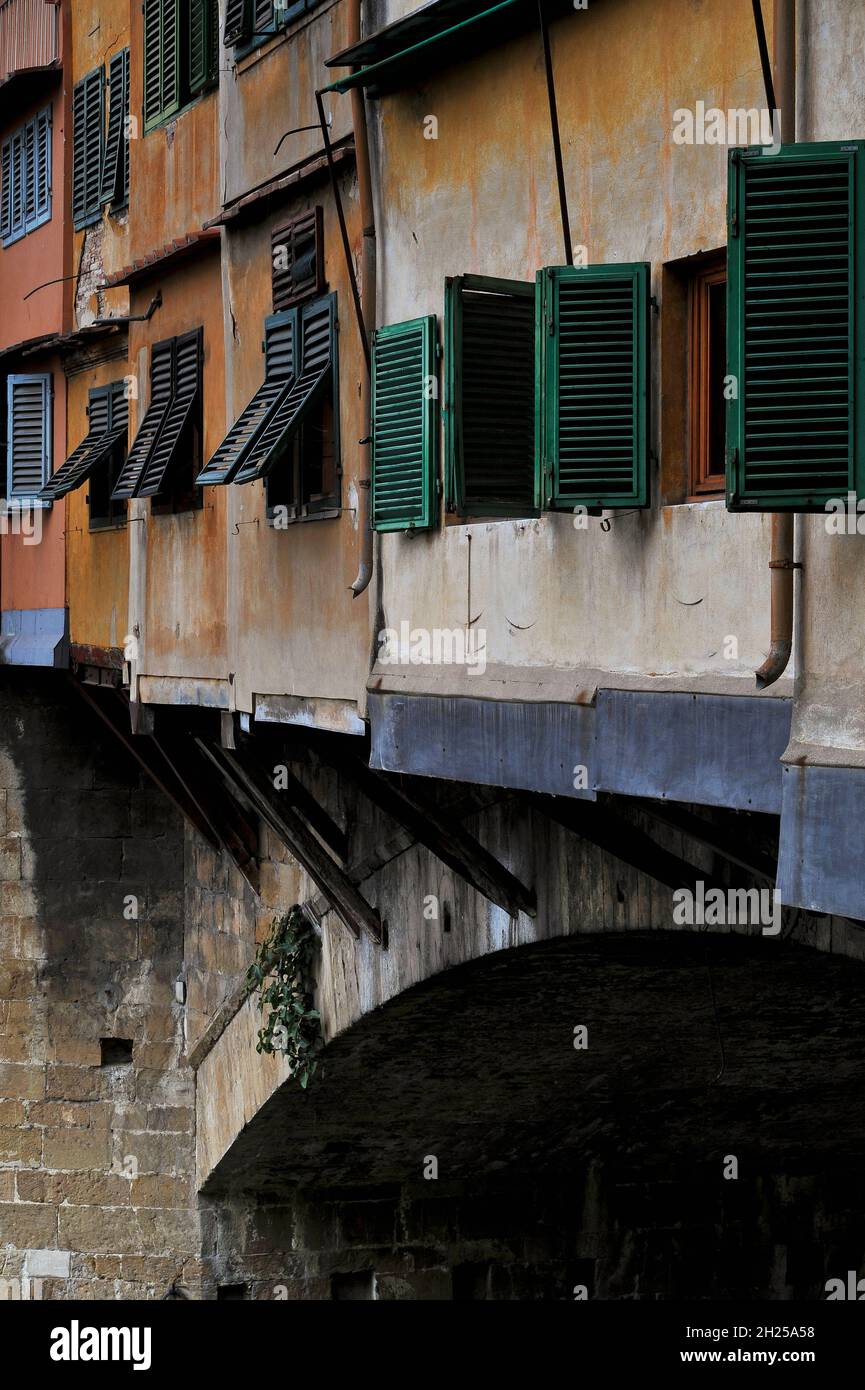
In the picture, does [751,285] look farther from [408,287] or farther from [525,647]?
[408,287]

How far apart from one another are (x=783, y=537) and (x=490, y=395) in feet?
7.15

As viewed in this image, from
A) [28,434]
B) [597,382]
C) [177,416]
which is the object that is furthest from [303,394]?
[28,434]

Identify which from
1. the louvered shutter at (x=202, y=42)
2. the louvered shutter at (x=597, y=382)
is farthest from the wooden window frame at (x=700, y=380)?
the louvered shutter at (x=202, y=42)

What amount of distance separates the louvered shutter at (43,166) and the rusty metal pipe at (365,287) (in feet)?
24.8

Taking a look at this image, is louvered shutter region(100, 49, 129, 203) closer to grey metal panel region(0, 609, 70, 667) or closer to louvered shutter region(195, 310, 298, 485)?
grey metal panel region(0, 609, 70, 667)

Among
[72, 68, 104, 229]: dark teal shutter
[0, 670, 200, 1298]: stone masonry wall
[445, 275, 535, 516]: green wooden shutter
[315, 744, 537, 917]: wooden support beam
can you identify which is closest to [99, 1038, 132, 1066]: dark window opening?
[0, 670, 200, 1298]: stone masonry wall

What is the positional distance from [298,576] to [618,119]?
3755mm

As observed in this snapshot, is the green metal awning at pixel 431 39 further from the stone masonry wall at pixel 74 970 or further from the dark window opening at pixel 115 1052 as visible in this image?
the dark window opening at pixel 115 1052

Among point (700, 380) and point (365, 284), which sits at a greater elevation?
point (365, 284)

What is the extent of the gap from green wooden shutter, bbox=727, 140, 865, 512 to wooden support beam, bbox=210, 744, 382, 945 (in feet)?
21.7

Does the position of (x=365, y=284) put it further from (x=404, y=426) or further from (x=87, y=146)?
(x=87, y=146)

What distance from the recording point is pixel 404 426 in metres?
8.98
